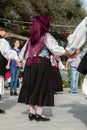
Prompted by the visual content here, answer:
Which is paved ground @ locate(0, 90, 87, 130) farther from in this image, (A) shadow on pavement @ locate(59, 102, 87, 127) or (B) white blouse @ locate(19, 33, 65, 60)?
(B) white blouse @ locate(19, 33, 65, 60)

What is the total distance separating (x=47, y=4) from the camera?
24453mm

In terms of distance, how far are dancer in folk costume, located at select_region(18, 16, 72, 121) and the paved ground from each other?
319mm

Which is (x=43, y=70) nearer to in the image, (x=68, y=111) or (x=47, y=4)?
(x=68, y=111)

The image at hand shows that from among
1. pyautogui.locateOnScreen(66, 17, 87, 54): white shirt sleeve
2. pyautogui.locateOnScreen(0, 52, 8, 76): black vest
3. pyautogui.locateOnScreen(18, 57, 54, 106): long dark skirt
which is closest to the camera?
pyautogui.locateOnScreen(66, 17, 87, 54): white shirt sleeve

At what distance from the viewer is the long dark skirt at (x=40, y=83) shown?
8.09m

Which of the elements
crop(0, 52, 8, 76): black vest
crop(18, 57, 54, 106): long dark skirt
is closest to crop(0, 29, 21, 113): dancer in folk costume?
crop(0, 52, 8, 76): black vest

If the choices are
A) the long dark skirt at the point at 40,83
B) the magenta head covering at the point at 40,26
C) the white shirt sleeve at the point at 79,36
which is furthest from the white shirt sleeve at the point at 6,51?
the white shirt sleeve at the point at 79,36

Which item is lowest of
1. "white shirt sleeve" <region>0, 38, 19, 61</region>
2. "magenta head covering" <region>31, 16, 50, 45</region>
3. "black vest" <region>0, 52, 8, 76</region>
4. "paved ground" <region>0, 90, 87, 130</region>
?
"paved ground" <region>0, 90, 87, 130</region>

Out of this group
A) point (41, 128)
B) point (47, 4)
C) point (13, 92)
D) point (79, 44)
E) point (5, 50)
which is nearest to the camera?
point (79, 44)

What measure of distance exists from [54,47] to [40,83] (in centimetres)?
79

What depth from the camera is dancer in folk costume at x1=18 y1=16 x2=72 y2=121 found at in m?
Result: 7.98

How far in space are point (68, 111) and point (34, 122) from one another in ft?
5.02

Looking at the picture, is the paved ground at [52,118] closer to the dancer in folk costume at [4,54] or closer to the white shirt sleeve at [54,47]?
the dancer in folk costume at [4,54]


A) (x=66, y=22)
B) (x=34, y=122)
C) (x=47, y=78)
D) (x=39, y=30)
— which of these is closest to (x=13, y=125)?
(x=34, y=122)
